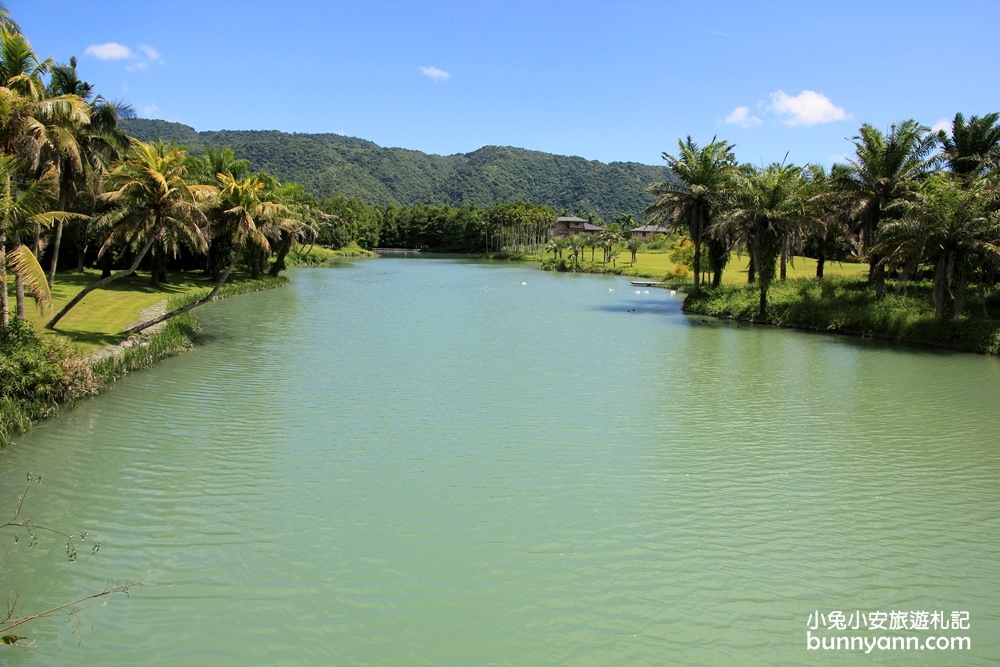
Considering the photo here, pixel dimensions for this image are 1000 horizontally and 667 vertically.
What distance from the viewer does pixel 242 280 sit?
51156 millimetres

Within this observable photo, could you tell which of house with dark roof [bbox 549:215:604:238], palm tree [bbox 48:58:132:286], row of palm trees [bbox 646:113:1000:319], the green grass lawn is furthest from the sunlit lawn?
house with dark roof [bbox 549:215:604:238]

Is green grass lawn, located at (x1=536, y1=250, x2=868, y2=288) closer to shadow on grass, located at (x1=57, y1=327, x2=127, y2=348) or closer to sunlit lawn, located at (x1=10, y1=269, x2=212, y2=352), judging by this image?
sunlit lawn, located at (x1=10, y1=269, x2=212, y2=352)

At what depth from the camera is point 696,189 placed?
139ft

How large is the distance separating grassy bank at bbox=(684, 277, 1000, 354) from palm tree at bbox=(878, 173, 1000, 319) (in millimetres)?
989

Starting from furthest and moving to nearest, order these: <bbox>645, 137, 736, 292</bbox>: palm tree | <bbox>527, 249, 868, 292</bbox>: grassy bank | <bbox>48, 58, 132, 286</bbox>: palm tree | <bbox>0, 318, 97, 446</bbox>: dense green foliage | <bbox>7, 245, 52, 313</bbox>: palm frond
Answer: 1. <bbox>527, 249, 868, 292</bbox>: grassy bank
2. <bbox>645, 137, 736, 292</bbox>: palm tree
3. <bbox>48, 58, 132, 286</bbox>: palm tree
4. <bbox>7, 245, 52, 313</bbox>: palm frond
5. <bbox>0, 318, 97, 446</bbox>: dense green foliage

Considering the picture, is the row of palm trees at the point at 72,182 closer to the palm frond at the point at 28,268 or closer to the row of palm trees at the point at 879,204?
the palm frond at the point at 28,268

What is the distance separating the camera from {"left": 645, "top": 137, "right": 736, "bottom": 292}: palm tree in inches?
1677

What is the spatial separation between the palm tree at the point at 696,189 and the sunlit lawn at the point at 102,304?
2980cm

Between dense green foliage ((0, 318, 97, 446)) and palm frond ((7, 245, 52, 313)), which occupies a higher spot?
palm frond ((7, 245, 52, 313))

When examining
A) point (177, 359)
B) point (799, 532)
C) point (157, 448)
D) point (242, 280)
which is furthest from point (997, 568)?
point (242, 280)

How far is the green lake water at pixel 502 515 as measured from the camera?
7539 millimetres

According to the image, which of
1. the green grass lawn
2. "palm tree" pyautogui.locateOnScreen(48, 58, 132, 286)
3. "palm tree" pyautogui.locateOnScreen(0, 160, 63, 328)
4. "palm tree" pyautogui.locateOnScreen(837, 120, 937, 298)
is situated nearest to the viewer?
"palm tree" pyautogui.locateOnScreen(0, 160, 63, 328)

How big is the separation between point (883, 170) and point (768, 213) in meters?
5.59

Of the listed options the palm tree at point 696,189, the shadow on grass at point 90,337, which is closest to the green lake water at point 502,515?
the shadow on grass at point 90,337
